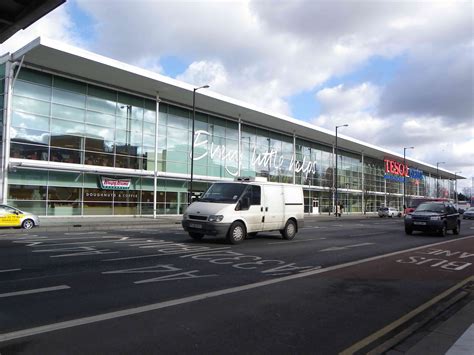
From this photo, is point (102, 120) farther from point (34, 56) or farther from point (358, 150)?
point (358, 150)

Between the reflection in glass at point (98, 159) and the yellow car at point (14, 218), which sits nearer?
the yellow car at point (14, 218)

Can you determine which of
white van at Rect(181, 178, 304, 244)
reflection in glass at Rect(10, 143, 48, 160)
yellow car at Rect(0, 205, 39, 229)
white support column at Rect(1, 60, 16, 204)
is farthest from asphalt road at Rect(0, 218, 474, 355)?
reflection in glass at Rect(10, 143, 48, 160)

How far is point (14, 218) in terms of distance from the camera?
20.3 meters

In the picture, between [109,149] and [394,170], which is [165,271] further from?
[394,170]

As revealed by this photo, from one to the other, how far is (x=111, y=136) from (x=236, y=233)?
22.1 meters

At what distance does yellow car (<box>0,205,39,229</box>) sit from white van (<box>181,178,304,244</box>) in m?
10.3

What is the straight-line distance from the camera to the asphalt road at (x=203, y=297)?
489 centimetres

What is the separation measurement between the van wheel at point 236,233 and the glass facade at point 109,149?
746 inches

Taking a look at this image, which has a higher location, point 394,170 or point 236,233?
point 394,170

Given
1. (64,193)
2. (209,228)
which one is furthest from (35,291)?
(64,193)

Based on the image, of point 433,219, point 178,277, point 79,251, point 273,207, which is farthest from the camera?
point 433,219

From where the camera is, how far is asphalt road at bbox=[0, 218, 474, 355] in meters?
4.89

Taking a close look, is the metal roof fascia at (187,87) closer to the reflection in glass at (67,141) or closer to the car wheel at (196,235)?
the reflection in glass at (67,141)

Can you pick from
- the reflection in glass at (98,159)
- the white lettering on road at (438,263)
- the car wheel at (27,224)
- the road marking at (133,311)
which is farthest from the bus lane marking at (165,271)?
the reflection in glass at (98,159)
